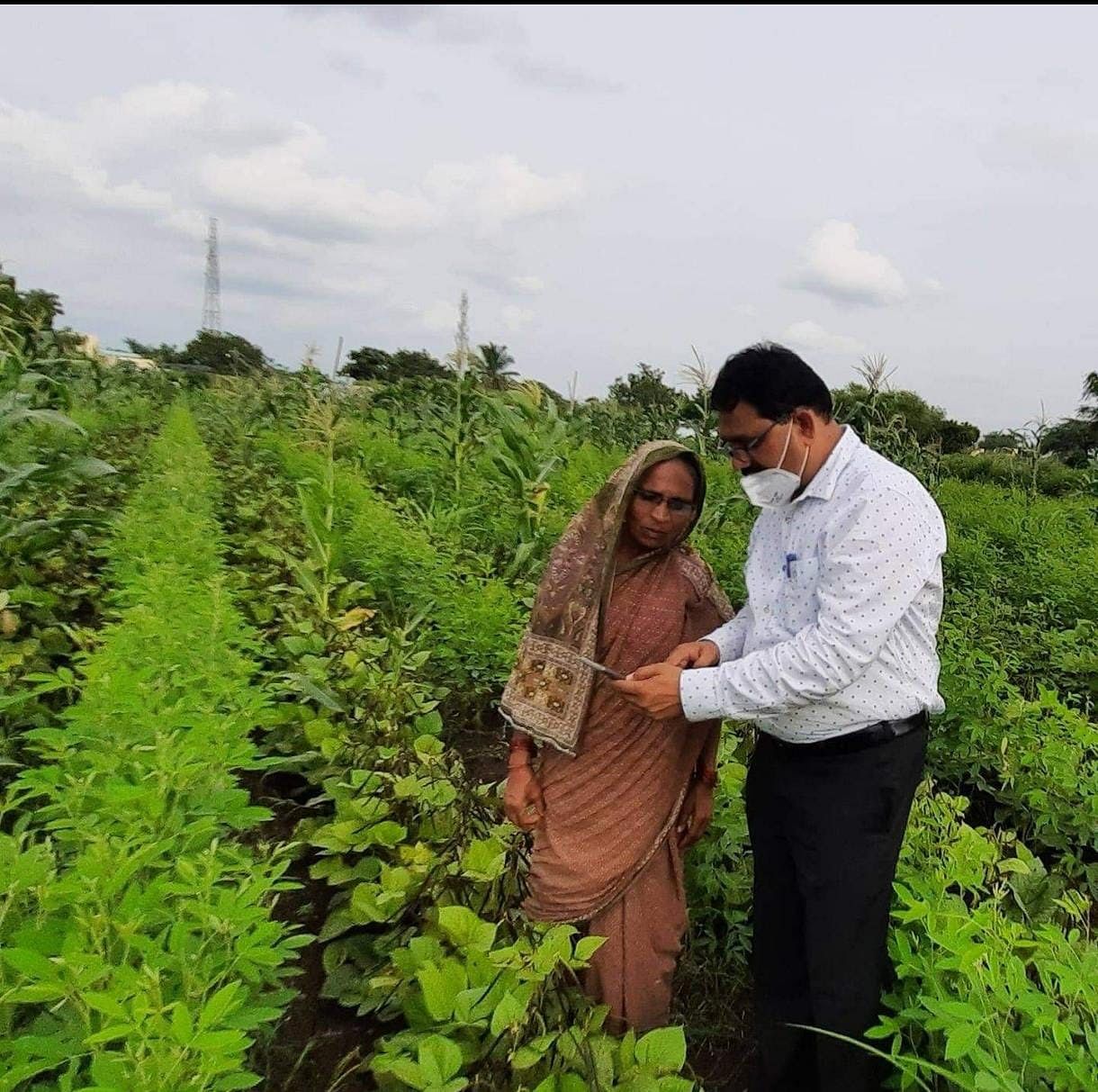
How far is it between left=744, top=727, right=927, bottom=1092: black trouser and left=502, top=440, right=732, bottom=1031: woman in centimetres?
33

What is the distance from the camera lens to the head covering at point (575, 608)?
2.20m

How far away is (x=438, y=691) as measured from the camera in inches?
143

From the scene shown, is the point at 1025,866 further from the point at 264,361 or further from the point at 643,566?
the point at 264,361

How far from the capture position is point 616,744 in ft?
7.55

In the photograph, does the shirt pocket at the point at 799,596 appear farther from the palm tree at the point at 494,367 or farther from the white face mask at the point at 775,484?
the palm tree at the point at 494,367

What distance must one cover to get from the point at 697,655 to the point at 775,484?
0.47 m

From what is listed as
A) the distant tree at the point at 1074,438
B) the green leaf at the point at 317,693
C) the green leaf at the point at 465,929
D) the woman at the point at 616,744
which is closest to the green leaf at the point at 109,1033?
the green leaf at the point at 465,929

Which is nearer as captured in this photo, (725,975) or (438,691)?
(725,975)

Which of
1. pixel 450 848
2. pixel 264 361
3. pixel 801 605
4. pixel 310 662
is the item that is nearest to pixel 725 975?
pixel 450 848

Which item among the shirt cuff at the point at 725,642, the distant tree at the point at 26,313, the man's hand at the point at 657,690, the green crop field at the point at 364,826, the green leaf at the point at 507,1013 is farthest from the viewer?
the distant tree at the point at 26,313

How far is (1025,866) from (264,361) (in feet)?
39.0

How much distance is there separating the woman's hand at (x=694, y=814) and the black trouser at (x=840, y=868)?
30 cm

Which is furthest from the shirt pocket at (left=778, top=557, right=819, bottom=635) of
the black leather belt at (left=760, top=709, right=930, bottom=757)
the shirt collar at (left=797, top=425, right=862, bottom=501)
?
the black leather belt at (left=760, top=709, right=930, bottom=757)

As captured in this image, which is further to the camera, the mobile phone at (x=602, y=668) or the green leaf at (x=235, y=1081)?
the mobile phone at (x=602, y=668)
